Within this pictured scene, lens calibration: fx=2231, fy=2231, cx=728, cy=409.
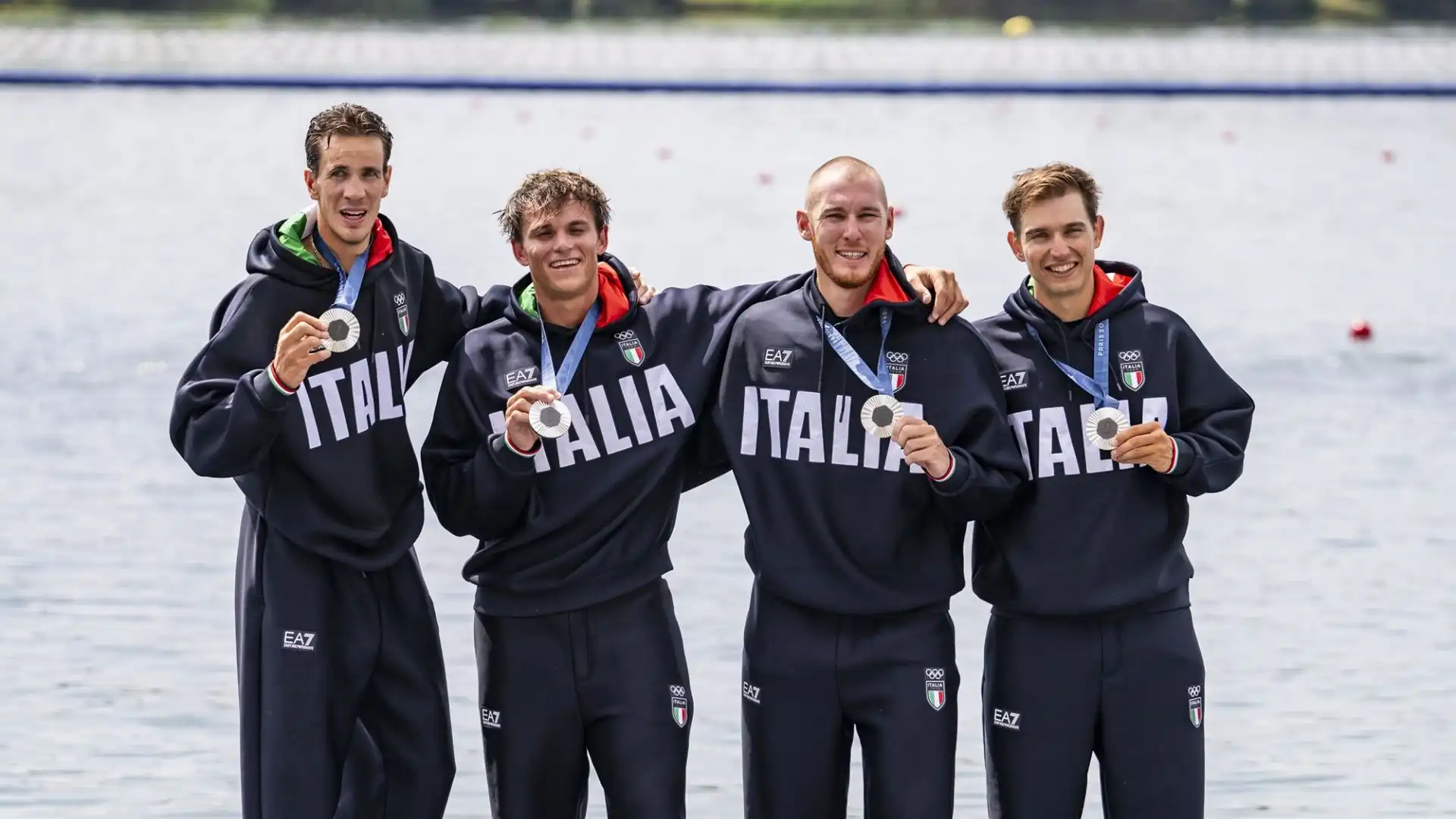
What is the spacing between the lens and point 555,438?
537 centimetres

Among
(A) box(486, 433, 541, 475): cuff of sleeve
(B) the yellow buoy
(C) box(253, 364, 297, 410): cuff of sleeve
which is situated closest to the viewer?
(C) box(253, 364, 297, 410): cuff of sleeve

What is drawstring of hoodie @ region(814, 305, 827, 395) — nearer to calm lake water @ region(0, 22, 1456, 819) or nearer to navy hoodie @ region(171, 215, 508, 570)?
navy hoodie @ region(171, 215, 508, 570)

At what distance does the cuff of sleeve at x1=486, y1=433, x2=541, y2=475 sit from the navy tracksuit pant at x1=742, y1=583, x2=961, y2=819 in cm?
69

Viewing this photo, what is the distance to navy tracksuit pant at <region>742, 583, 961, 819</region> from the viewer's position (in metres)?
5.23

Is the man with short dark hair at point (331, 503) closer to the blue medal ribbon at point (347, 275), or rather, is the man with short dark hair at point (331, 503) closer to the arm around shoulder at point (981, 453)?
the blue medal ribbon at point (347, 275)

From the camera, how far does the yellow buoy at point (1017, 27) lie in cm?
3516

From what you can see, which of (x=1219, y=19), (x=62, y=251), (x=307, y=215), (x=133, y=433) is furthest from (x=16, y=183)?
(x=1219, y=19)

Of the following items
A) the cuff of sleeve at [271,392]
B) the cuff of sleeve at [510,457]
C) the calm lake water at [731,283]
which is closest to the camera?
the cuff of sleeve at [271,392]

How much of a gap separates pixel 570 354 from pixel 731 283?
1040 cm

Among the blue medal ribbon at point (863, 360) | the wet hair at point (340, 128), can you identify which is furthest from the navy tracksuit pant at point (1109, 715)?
the wet hair at point (340, 128)

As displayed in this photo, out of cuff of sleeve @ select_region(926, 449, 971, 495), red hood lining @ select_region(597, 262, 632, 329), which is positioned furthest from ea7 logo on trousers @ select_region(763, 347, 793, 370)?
cuff of sleeve @ select_region(926, 449, 971, 495)

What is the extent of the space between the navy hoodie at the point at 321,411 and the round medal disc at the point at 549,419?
56cm

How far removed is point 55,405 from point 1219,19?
26949 millimetres

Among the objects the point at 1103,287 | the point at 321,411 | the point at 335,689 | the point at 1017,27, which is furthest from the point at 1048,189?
the point at 1017,27
